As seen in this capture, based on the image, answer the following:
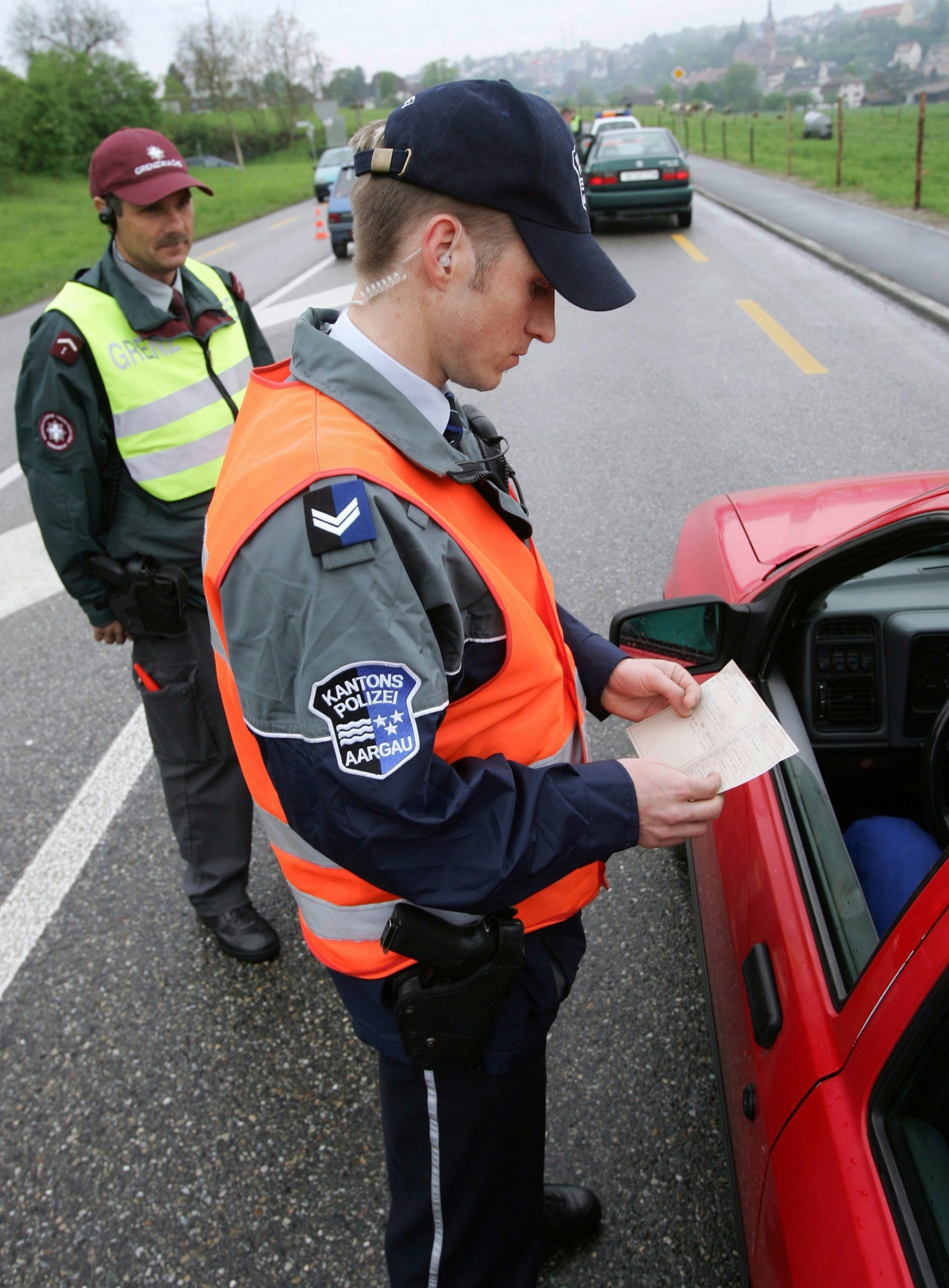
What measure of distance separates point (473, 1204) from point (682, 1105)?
3.07 ft

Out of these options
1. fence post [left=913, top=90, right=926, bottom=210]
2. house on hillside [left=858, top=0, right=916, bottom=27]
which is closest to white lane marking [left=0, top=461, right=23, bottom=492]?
fence post [left=913, top=90, right=926, bottom=210]

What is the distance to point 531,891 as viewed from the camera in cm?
128

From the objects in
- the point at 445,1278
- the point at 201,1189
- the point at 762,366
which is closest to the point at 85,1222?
the point at 201,1189

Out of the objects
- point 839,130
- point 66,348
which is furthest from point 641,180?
point 66,348

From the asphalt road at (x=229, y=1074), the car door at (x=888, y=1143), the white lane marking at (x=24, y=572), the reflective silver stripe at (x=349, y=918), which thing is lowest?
the asphalt road at (x=229, y=1074)

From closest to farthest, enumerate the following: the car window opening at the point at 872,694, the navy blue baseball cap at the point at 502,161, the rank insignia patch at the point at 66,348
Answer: the navy blue baseball cap at the point at 502,161
the car window opening at the point at 872,694
the rank insignia patch at the point at 66,348

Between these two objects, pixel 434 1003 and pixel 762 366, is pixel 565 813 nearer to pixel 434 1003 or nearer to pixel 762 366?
pixel 434 1003

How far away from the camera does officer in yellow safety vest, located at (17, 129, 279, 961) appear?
238 centimetres

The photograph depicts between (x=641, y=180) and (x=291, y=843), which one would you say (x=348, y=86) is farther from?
(x=291, y=843)

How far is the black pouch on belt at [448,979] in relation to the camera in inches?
53.5

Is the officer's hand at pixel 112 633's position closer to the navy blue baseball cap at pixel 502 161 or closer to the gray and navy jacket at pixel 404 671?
the gray and navy jacket at pixel 404 671

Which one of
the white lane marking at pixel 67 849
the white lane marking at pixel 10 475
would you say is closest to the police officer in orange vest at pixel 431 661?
the white lane marking at pixel 67 849

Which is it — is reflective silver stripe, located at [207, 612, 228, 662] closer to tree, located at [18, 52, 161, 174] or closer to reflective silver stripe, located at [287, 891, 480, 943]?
reflective silver stripe, located at [287, 891, 480, 943]

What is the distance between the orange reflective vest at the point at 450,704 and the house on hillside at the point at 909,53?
173529 mm
